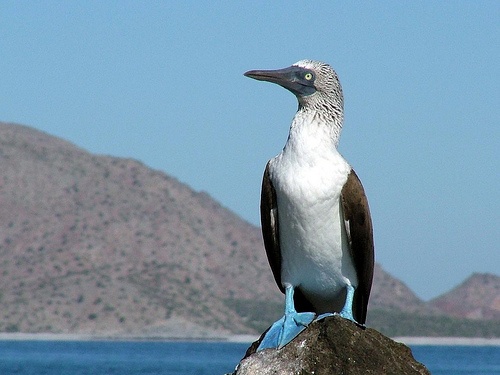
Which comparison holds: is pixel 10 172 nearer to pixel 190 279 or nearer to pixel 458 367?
pixel 190 279

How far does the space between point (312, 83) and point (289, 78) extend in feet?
0.71

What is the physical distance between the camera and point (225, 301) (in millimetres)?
141500

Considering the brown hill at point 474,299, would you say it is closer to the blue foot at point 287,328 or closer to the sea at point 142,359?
the sea at point 142,359

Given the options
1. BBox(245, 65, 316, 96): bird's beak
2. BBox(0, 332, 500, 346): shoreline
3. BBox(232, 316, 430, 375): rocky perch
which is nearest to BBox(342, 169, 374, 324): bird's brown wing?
BBox(232, 316, 430, 375): rocky perch

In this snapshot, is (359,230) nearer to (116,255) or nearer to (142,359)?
(142,359)

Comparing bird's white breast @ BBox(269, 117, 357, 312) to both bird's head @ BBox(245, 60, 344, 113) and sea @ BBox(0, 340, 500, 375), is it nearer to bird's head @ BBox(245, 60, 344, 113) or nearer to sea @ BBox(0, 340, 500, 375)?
bird's head @ BBox(245, 60, 344, 113)

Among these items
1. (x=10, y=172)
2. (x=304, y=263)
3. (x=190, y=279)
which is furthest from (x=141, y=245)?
(x=304, y=263)

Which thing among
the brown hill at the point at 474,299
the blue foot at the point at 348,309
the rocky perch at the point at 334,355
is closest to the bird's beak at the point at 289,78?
the blue foot at the point at 348,309

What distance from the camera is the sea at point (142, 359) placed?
293 ft

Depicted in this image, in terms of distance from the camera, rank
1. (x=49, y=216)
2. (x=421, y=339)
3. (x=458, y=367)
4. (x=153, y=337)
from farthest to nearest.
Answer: (x=421, y=339), (x=49, y=216), (x=153, y=337), (x=458, y=367)

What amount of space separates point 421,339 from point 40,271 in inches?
1910

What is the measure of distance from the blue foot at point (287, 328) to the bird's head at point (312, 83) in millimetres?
1837

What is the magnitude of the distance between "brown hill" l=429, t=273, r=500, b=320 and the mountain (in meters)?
21.9

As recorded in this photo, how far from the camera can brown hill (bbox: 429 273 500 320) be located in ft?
584
